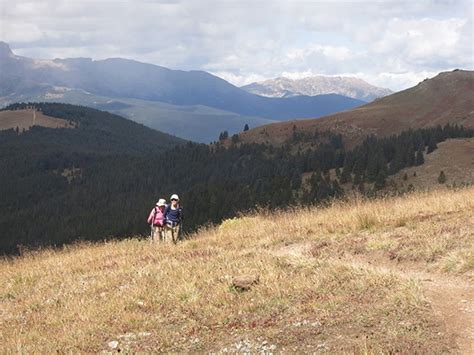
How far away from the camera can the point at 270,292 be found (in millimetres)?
9445

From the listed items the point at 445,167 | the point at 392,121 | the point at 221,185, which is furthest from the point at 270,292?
the point at 392,121

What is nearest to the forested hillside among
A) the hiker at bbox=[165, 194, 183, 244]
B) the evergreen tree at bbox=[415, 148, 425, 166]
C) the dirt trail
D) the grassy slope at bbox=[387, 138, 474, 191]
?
the evergreen tree at bbox=[415, 148, 425, 166]

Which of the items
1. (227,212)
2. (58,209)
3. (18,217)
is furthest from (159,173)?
(227,212)

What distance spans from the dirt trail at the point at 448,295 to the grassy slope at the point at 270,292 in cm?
10

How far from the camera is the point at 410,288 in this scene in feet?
27.5

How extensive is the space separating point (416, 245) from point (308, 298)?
12.1 feet

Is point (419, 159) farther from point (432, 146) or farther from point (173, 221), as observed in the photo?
point (173, 221)

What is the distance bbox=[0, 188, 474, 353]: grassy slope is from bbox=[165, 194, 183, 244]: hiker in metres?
3.62

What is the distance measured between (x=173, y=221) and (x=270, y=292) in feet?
34.5

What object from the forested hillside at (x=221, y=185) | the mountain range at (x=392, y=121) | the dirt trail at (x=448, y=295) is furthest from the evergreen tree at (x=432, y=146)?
the dirt trail at (x=448, y=295)

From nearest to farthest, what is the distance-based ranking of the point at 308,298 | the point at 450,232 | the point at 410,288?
1. the point at 410,288
2. the point at 308,298
3. the point at 450,232

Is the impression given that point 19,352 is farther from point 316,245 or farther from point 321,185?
point 321,185

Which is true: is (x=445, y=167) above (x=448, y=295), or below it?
below

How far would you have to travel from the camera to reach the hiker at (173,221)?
19344 millimetres
